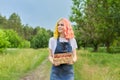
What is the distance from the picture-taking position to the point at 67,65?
705 cm

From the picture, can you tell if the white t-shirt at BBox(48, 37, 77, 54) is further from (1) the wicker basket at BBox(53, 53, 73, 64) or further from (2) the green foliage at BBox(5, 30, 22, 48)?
(2) the green foliage at BBox(5, 30, 22, 48)

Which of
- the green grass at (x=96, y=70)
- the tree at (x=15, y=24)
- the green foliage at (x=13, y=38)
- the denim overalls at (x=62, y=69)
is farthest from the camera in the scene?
the tree at (x=15, y=24)

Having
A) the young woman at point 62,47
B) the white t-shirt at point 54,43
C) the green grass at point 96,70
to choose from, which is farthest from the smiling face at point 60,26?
the green grass at point 96,70

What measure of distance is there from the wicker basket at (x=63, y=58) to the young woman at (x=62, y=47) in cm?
7

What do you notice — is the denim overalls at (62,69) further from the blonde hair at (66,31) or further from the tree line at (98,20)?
the tree line at (98,20)

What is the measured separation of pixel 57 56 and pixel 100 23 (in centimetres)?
3657

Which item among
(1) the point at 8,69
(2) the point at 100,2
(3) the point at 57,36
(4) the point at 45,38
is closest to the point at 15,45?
(4) the point at 45,38

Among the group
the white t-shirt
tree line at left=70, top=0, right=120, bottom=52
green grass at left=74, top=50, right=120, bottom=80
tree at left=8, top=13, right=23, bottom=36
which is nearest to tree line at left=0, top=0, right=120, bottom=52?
tree line at left=70, top=0, right=120, bottom=52

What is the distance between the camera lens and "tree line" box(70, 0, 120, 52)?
38312 mm

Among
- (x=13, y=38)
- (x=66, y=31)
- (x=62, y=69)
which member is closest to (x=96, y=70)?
(x=62, y=69)

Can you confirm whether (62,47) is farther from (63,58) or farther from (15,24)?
(15,24)

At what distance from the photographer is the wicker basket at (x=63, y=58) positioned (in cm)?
695

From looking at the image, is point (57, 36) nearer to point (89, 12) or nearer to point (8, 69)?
point (8, 69)

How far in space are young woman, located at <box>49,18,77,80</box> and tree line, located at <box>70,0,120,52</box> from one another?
29876 mm
